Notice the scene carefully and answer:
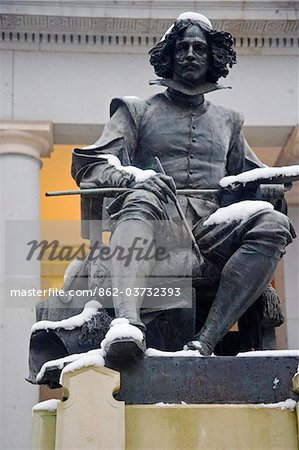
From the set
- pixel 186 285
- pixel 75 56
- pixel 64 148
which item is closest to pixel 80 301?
pixel 186 285

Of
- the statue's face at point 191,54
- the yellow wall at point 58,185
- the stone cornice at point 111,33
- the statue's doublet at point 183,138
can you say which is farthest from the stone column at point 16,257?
the statue's face at point 191,54

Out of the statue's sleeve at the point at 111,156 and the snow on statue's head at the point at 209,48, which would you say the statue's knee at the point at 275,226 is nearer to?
the statue's sleeve at the point at 111,156

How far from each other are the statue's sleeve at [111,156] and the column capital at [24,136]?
986 cm

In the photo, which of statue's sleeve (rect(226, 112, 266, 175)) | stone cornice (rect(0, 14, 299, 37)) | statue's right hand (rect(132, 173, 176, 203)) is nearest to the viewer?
statue's right hand (rect(132, 173, 176, 203))

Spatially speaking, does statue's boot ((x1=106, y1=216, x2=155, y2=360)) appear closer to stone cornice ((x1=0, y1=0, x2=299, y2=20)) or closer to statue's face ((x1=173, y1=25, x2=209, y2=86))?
statue's face ((x1=173, y1=25, x2=209, y2=86))

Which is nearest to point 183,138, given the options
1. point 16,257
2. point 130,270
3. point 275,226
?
point 275,226

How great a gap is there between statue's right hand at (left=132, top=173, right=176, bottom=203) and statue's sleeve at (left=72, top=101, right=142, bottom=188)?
13 cm

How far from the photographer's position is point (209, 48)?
912 cm

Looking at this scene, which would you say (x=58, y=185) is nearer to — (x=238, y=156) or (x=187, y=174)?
(x=238, y=156)

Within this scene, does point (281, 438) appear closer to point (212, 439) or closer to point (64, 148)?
point (212, 439)

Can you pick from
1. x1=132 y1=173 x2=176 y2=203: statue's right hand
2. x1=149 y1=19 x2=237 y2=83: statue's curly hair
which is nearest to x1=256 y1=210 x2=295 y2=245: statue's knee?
x1=132 y1=173 x2=176 y2=203: statue's right hand

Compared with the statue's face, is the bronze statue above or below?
below

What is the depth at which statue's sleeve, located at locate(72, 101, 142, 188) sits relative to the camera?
852cm

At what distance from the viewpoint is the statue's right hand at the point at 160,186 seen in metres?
8.21
